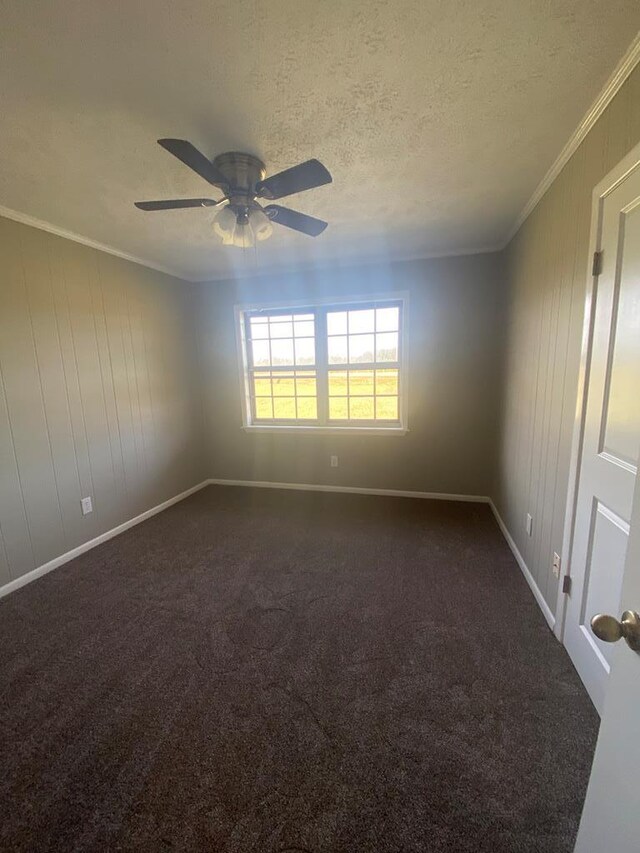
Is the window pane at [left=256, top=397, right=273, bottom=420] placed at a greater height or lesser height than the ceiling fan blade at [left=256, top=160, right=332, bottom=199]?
A: lesser

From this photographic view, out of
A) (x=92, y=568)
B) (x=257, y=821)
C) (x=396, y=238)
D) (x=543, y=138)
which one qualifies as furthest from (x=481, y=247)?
(x=92, y=568)

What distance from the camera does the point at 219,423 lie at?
4.11 meters

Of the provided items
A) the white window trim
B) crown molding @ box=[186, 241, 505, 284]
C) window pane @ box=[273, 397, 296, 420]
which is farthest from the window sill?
crown molding @ box=[186, 241, 505, 284]

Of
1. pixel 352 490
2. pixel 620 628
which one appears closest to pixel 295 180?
pixel 620 628

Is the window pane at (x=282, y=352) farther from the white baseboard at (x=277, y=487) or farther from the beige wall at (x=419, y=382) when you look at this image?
the white baseboard at (x=277, y=487)

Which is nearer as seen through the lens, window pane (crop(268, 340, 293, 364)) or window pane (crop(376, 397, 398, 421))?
window pane (crop(376, 397, 398, 421))

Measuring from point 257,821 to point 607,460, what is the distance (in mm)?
1744

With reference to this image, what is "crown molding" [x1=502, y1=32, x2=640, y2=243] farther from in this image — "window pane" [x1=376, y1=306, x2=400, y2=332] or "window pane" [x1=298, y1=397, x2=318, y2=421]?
"window pane" [x1=298, y1=397, x2=318, y2=421]

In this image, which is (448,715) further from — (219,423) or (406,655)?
(219,423)

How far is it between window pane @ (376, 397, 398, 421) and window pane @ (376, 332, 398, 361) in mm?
433

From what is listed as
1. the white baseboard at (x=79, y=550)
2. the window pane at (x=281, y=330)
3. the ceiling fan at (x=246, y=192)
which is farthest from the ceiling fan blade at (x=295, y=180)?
the white baseboard at (x=79, y=550)

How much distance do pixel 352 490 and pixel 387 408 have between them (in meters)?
0.99

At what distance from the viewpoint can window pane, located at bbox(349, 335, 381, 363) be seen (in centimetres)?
361

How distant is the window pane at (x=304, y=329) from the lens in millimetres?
3754
